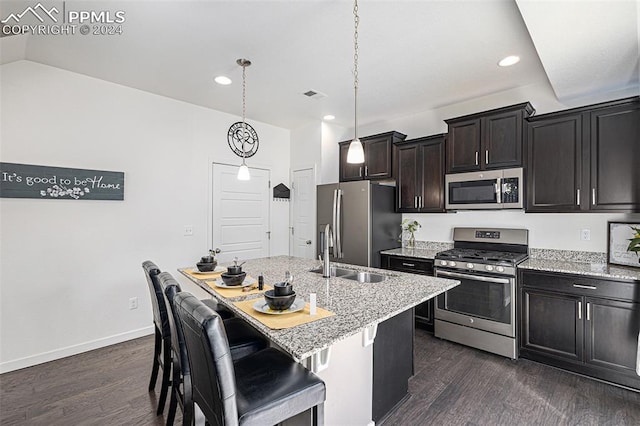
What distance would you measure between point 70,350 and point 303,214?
3.22 m

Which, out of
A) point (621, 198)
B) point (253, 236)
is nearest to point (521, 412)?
point (621, 198)

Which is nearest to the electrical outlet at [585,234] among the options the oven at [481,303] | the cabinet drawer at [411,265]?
the oven at [481,303]

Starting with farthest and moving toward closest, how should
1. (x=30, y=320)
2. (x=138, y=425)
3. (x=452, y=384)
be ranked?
(x=30, y=320), (x=452, y=384), (x=138, y=425)

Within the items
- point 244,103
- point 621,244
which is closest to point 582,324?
A: point 621,244

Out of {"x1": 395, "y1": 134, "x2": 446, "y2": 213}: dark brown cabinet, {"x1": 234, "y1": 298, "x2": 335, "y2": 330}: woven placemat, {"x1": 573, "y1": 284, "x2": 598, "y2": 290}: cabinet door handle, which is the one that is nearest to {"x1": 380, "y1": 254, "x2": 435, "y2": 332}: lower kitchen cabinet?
{"x1": 395, "y1": 134, "x2": 446, "y2": 213}: dark brown cabinet

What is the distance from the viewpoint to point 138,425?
1994mm

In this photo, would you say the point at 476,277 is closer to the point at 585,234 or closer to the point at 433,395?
the point at 585,234

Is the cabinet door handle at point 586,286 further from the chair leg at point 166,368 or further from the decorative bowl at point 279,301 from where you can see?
the chair leg at point 166,368

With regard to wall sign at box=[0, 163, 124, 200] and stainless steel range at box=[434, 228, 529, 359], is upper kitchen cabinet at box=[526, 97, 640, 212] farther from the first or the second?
wall sign at box=[0, 163, 124, 200]

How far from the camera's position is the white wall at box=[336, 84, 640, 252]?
290 centimetres

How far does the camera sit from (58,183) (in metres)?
2.92

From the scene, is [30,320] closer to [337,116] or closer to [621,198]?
[337,116]

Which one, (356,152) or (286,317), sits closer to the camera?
(286,317)

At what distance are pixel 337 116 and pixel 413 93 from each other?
1.22 metres
